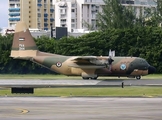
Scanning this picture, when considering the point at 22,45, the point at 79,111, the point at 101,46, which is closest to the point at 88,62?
the point at 22,45

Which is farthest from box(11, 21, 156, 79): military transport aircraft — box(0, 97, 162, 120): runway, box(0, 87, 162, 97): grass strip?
box(0, 97, 162, 120): runway

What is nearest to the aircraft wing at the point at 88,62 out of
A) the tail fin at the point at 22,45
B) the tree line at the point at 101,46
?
the tail fin at the point at 22,45

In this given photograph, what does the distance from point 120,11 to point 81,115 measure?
8257cm

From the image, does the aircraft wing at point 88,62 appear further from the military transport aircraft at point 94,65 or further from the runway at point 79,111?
the runway at point 79,111

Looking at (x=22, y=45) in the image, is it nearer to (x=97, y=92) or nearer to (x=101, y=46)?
(x=101, y=46)

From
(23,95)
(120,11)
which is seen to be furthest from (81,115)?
(120,11)

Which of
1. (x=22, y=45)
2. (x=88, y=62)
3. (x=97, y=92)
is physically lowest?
A: (x=97, y=92)

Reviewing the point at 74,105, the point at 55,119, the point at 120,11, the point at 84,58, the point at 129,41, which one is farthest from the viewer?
the point at 120,11

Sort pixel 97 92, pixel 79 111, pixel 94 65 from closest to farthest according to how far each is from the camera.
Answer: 1. pixel 79 111
2. pixel 97 92
3. pixel 94 65

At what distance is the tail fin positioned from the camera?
222ft

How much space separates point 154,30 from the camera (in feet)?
305

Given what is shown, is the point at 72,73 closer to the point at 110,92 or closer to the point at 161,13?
the point at 110,92

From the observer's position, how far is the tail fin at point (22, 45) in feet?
222

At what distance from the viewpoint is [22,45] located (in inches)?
2677
